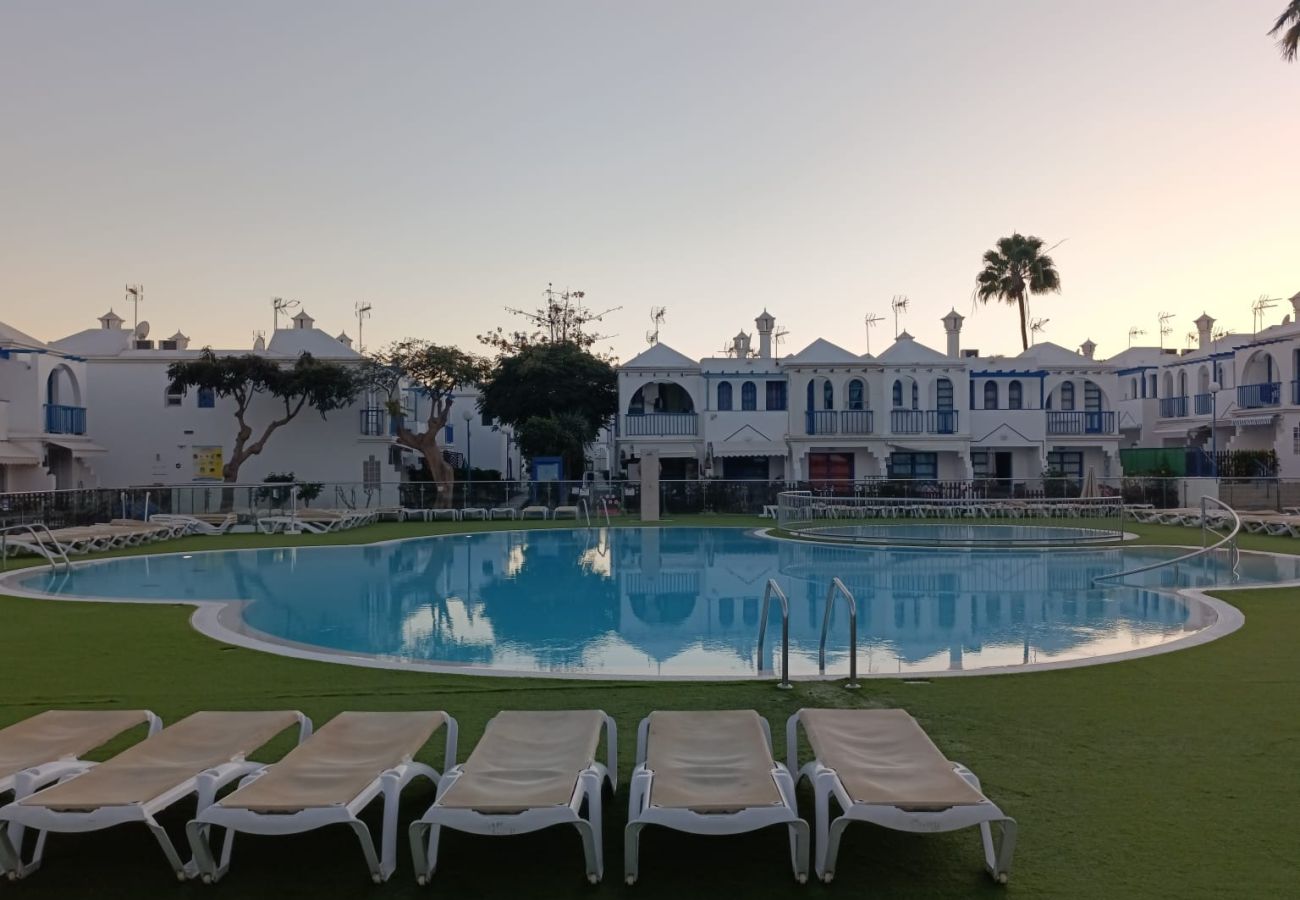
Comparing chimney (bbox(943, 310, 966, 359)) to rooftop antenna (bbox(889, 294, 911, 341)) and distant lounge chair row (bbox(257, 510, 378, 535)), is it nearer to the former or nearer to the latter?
rooftop antenna (bbox(889, 294, 911, 341))

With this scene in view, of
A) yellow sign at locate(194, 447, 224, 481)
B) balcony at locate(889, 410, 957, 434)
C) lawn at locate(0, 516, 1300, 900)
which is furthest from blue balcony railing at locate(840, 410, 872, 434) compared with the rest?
lawn at locate(0, 516, 1300, 900)

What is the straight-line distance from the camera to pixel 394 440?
39781 mm

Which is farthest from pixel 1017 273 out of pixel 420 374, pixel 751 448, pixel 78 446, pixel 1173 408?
pixel 78 446

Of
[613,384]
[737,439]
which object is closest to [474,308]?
[613,384]

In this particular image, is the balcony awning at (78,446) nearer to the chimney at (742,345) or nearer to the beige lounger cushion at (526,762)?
the chimney at (742,345)

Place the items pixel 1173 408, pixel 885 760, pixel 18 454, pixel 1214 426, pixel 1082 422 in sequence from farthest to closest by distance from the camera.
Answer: pixel 1173 408 < pixel 1214 426 < pixel 1082 422 < pixel 18 454 < pixel 885 760

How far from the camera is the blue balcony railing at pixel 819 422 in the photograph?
37.6m

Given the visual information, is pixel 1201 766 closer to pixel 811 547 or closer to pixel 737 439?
pixel 811 547

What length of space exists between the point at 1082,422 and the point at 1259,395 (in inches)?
281

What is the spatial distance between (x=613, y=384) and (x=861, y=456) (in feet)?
36.2

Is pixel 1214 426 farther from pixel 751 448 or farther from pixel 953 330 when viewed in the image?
pixel 751 448

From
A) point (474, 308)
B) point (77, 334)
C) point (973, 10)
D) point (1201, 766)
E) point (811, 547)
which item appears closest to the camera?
point (1201, 766)

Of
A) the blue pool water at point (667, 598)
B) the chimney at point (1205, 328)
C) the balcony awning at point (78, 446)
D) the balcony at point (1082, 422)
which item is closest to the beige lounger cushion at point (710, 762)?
the blue pool water at point (667, 598)

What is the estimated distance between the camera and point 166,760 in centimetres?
541
